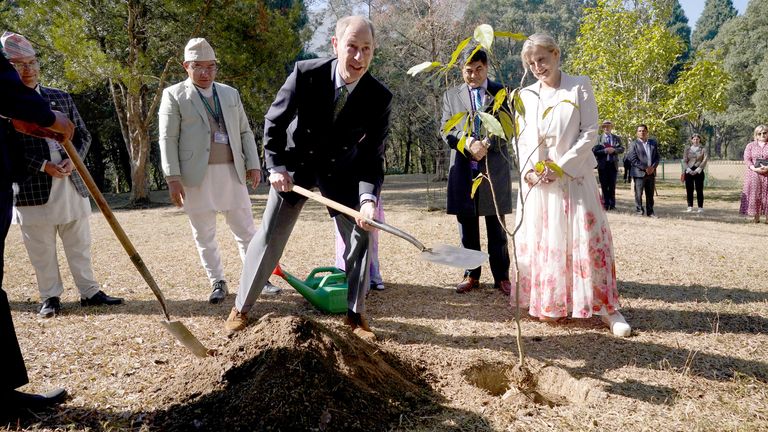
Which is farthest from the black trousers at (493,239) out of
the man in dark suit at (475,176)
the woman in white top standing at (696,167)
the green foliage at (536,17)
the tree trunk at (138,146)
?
the green foliage at (536,17)

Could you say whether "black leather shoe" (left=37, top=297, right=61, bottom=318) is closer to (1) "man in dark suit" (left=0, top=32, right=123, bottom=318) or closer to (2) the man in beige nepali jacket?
(1) "man in dark suit" (left=0, top=32, right=123, bottom=318)

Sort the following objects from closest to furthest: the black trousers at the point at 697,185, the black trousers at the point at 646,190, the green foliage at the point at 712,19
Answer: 1. the black trousers at the point at 646,190
2. the black trousers at the point at 697,185
3. the green foliage at the point at 712,19

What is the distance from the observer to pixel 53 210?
420 cm

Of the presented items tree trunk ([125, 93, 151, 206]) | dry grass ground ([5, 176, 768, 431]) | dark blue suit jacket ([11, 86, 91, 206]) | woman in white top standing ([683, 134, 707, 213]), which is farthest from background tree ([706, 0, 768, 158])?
dark blue suit jacket ([11, 86, 91, 206])

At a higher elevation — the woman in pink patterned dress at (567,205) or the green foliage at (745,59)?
the green foliage at (745,59)

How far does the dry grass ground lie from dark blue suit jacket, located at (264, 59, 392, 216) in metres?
1.02

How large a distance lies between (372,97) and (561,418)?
7.07 ft

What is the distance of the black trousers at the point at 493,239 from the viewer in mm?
4555

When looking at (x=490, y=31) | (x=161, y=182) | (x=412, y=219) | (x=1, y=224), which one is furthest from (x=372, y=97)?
(x=161, y=182)

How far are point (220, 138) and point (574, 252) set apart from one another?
3025 millimetres

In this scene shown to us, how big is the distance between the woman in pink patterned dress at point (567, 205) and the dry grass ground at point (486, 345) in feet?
0.87

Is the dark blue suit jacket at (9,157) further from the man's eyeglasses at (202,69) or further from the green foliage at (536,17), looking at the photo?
the green foliage at (536,17)

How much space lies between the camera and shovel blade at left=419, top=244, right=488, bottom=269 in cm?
278

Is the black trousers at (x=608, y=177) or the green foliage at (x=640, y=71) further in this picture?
the green foliage at (x=640, y=71)
